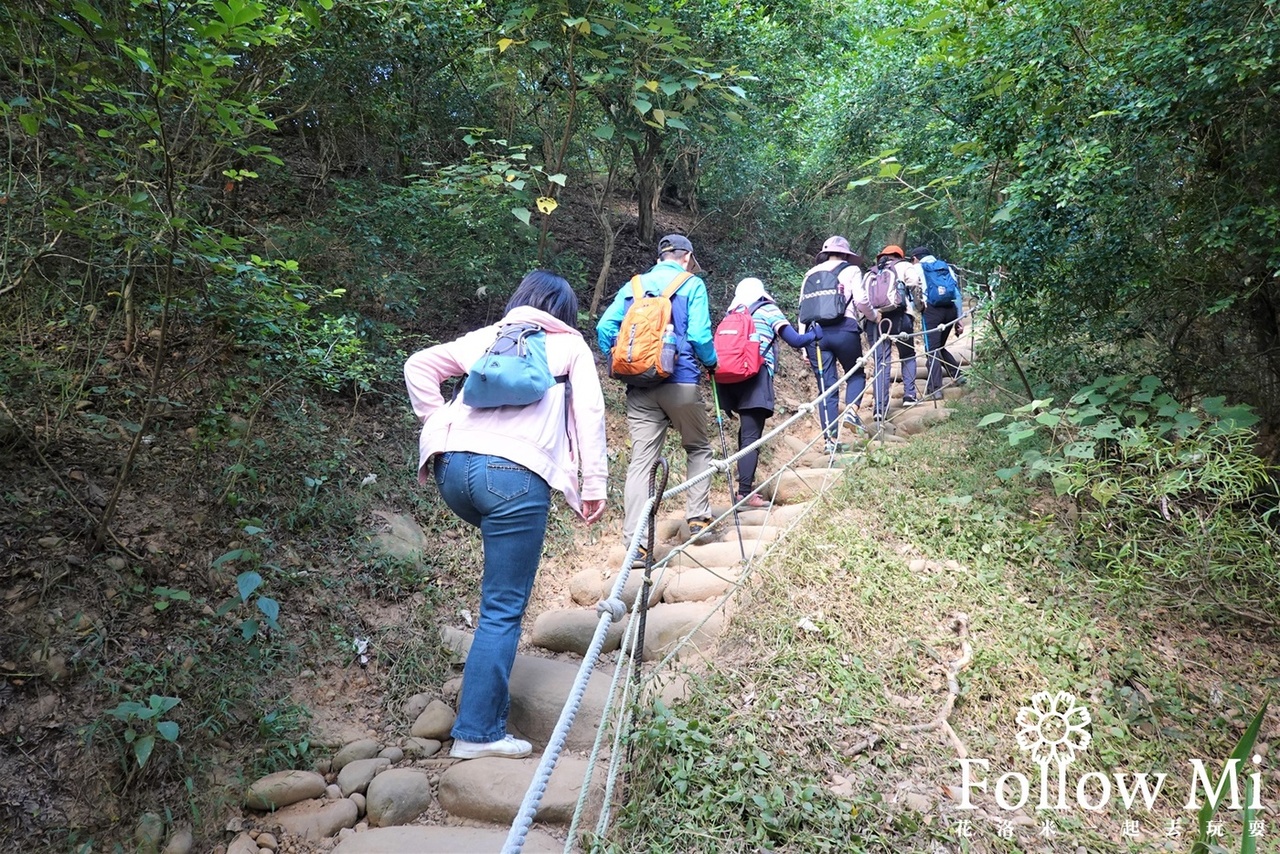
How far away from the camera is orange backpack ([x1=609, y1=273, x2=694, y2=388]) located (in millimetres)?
4715

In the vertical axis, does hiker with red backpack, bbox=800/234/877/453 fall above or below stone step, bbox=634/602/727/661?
Answer: above

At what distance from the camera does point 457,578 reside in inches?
201

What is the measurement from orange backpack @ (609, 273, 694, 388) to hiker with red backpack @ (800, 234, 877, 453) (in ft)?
8.25

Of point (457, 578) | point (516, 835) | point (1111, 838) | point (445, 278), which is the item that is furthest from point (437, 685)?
point (445, 278)

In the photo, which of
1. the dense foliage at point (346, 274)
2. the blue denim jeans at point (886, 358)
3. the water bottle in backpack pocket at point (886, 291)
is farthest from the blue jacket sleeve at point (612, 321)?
the water bottle in backpack pocket at point (886, 291)

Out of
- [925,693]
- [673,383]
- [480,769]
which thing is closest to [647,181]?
[673,383]

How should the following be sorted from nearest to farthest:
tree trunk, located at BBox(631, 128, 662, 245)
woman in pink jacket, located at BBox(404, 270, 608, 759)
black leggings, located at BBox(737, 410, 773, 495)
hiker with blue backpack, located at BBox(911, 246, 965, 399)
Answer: woman in pink jacket, located at BBox(404, 270, 608, 759) → black leggings, located at BBox(737, 410, 773, 495) → hiker with blue backpack, located at BBox(911, 246, 965, 399) → tree trunk, located at BBox(631, 128, 662, 245)

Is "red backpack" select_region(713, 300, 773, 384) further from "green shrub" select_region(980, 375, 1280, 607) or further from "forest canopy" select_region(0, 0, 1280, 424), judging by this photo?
"green shrub" select_region(980, 375, 1280, 607)

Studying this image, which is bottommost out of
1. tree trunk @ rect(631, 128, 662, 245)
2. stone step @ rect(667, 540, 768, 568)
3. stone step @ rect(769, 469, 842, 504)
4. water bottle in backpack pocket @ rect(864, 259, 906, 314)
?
stone step @ rect(667, 540, 768, 568)

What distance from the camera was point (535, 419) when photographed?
3225 mm

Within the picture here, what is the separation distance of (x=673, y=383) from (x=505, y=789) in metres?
2.66

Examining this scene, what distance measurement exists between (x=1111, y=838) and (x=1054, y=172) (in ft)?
11.6

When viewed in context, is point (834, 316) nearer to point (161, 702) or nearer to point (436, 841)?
point (436, 841)

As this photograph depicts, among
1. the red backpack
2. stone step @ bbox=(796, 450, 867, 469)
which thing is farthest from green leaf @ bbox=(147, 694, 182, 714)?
stone step @ bbox=(796, 450, 867, 469)
